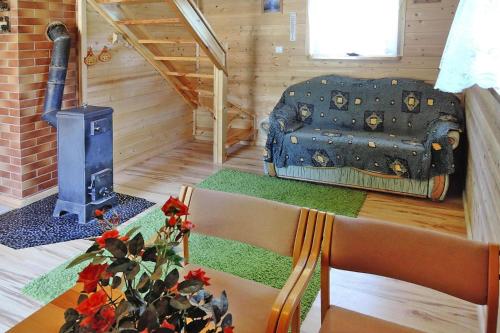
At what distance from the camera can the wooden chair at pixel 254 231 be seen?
1.44m

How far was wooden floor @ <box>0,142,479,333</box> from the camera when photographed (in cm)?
216

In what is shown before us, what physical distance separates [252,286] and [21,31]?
8.88 ft

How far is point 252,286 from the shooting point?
1.59 m

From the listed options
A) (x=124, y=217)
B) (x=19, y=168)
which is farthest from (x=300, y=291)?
(x=19, y=168)

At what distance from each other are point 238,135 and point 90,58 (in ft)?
6.84

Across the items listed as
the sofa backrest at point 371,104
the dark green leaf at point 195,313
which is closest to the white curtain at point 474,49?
the dark green leaf at point 195,313

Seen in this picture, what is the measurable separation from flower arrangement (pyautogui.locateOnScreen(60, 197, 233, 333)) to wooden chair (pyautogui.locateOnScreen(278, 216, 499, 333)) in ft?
1.52

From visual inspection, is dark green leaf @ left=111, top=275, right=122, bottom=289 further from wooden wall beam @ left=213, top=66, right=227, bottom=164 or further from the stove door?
wooden wall beam @ left=213, top=66, right=227, bottom=164

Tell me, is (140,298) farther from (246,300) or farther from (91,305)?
(246,300)

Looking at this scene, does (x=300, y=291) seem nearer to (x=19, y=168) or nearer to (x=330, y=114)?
(x=19, y=168)

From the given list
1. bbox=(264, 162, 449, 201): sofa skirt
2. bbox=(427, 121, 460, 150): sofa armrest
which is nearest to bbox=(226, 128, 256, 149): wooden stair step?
bbox=(264, 162, 449, 201): sofa skirt

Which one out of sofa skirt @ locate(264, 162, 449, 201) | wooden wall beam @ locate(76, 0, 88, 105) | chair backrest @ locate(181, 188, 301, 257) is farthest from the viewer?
sofa skirt @ locate(264, 162, 449, 201)

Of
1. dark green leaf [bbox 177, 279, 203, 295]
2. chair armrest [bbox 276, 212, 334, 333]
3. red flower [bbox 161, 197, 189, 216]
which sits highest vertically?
red flower [bbox 161, 197, 189, 216]

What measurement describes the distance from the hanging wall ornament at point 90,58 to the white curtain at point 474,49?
2783mm
